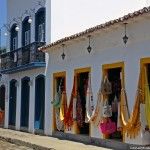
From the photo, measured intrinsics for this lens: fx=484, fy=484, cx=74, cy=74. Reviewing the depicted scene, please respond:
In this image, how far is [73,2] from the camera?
2200 centimetres

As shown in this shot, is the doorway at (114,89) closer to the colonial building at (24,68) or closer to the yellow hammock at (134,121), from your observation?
the yellow hammock at (134,121)

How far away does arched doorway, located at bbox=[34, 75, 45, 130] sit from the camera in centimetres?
2189

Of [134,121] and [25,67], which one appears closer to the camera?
[134,121]

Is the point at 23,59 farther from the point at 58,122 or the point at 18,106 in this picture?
the point at 58,122

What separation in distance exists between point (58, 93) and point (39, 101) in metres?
2.68

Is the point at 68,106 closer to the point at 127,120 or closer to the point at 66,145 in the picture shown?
the point at 66,145

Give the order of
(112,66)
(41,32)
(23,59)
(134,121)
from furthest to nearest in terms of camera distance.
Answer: (23,59)
(41,32)
(112,66)
(134,121)

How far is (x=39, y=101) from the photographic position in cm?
2241

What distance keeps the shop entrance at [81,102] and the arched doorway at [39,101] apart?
3.70m

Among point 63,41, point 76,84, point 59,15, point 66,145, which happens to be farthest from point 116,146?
point 59,15

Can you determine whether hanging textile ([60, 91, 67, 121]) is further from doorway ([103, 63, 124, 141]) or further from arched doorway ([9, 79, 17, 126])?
arched doorway ([9, 79, 17, 126])

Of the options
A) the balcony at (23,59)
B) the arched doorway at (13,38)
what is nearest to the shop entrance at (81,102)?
the balcony at (23,59)

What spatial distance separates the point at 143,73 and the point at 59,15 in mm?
8523

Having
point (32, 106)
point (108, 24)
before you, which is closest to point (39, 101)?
point (32, 106)
